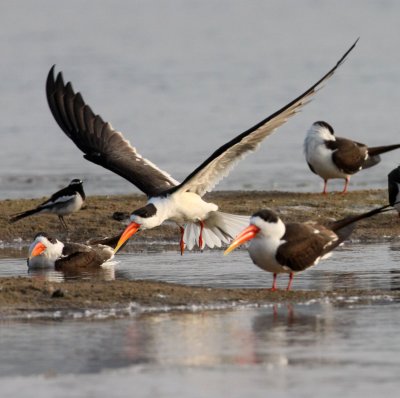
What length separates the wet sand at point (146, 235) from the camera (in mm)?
10445

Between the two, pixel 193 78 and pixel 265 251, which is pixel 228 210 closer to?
pixel 265 251

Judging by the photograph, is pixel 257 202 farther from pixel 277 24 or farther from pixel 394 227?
pixel 277 24

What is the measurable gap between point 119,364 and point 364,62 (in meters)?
27.3

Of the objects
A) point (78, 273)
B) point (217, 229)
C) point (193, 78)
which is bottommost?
point (78, 273)

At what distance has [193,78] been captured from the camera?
32.2 metres

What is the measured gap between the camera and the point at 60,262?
1329 cm

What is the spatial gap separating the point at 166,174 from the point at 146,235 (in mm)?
1301

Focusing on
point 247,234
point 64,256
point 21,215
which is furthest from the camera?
point 21,215

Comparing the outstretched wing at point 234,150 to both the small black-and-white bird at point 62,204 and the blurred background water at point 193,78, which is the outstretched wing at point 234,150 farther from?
the blurred background water at point 193,78

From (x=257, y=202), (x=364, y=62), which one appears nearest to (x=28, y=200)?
(x=257, y=202)

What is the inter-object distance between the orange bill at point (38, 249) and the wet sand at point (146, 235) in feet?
4.23

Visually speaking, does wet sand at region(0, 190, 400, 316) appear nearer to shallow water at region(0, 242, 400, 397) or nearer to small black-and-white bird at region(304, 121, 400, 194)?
shallow water at region(0, 242, 400, 397)

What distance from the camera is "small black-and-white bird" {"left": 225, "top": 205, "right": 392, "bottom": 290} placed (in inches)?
422

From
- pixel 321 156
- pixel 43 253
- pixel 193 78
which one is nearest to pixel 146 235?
pixel 43 253
